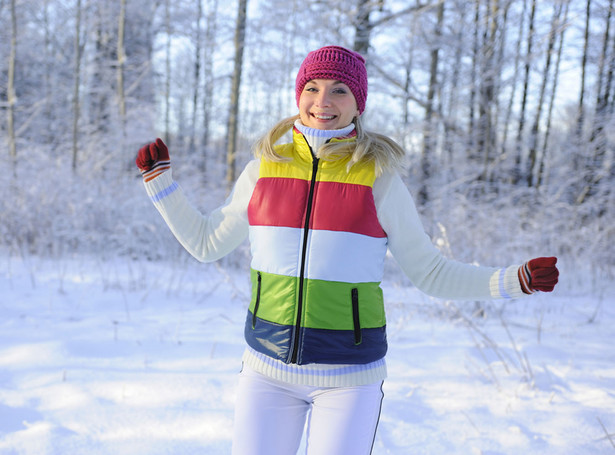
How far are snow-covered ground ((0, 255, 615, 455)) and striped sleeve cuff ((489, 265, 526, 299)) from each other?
1.20 m

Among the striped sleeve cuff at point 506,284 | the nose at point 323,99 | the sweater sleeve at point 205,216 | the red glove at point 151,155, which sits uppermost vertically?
the nose at point 323,99

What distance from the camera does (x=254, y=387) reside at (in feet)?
4.35

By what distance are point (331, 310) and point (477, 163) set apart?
10.6 meters

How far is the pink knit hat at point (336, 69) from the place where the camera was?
1.43 metres

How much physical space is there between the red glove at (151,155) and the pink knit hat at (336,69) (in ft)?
1.74

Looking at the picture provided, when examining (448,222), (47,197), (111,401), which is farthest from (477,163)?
(111,401)

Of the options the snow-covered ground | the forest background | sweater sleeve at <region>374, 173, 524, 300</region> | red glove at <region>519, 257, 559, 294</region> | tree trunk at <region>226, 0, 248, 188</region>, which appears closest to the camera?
red glove at <region>519, 257, 559, 294</region>

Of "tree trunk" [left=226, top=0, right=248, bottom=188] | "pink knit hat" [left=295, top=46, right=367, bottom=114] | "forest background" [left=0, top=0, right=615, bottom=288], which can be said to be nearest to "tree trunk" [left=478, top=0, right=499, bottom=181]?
"forest background" [left=0, top=0, right=615, bottom=288]

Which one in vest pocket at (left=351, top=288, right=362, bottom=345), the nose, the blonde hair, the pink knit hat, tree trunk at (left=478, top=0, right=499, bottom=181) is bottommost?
vest pocket at (left=351, top=288, right=362, bottom=345)

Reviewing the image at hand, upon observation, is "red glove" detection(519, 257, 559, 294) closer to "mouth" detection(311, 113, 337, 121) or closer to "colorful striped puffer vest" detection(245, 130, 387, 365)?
"colorful striped puffer vest" detection(245, 130, 387, 365)

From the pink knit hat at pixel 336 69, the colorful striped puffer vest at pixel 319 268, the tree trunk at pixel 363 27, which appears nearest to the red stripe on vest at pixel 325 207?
the colorful striped puffer vest at pixel 319 268

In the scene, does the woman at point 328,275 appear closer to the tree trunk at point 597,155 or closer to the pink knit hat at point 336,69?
the pink knit hat at point 336,69

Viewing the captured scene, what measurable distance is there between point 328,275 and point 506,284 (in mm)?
534

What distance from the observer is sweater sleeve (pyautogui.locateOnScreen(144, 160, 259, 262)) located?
150cm
